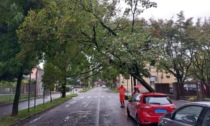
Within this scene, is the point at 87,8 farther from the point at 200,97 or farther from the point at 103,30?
the point at 200,97

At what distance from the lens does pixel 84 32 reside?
51.2 ft

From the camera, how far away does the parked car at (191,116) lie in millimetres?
5227

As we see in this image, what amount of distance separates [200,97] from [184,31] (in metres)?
10.1

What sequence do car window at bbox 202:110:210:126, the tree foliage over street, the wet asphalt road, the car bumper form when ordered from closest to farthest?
car window at bbox 202:110:210:126
the car bumper
the wet asphalt road
the tree foliage over street

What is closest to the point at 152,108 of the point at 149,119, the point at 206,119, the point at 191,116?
the point at 149,119

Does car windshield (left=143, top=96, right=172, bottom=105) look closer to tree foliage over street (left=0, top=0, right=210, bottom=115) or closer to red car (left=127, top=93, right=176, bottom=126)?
red car (left=127, top=93, right=176, bottom=126)

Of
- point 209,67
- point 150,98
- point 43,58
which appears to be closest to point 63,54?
point 43,58

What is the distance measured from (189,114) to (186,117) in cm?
11

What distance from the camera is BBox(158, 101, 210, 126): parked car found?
5227 millimetres

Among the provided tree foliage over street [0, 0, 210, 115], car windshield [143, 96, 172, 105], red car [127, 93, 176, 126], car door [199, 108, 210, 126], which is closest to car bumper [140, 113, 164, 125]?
red car [127, 93, 176, 126]

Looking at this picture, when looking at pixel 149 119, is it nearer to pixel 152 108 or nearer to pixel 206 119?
pixel 152 108

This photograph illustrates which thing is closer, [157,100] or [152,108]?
[152,108]

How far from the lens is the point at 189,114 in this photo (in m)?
5.86

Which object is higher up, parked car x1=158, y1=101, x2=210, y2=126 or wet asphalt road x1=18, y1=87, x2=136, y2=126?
parked car x1=158, y1=101, x2=210, y2=126
